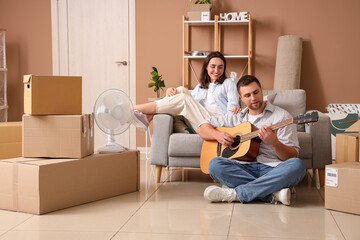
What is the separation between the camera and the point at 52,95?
266 cm

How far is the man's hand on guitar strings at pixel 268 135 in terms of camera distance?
8.70ft

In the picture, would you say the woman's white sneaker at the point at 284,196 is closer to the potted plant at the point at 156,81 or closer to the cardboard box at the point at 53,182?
the cardboard box at the point at 53,182

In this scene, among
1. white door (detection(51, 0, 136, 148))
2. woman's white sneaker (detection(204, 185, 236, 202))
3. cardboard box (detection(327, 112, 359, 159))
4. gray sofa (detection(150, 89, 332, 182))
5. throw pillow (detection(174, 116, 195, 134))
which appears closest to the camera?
woman's white sneaker (detection(204, 185, 236, 202))

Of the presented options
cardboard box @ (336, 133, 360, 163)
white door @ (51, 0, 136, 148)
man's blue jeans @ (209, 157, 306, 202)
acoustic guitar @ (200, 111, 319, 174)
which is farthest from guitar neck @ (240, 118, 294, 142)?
white door @ (51, 0, 136, 148)

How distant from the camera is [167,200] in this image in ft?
9.37

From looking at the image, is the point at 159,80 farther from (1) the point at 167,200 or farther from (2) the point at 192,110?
(1) the point at 167,200

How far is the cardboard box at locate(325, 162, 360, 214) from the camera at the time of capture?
2.46 meters

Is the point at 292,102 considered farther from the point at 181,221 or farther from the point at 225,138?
the point at 181,221

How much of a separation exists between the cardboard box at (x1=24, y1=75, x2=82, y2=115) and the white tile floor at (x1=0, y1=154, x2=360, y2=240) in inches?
23.0

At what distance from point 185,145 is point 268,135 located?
0.86m

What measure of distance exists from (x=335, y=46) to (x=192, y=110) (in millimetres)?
2094

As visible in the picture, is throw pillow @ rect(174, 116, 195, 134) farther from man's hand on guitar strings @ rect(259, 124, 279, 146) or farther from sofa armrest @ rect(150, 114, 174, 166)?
man's hand on guitar strings @ rect(259, 124, 279, 146)

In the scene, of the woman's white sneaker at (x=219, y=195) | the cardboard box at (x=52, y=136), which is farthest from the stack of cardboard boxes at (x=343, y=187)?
the cardboard box at (x=52, y=136)

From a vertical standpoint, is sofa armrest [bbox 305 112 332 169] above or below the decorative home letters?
below
